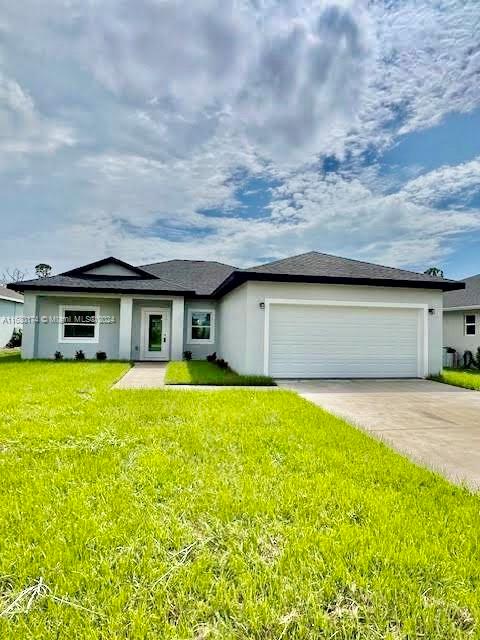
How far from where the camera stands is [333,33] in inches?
360

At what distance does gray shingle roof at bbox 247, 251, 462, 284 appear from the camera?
1136cm

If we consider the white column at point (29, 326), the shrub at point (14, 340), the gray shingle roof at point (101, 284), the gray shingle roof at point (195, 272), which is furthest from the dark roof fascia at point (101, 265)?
the shrub at point (14, 340)

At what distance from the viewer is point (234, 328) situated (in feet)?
43.1

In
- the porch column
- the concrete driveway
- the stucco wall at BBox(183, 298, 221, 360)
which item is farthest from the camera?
the stucco wall at BBox(183, 298, 221, 360)


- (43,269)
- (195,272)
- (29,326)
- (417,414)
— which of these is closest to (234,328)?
(417,414)

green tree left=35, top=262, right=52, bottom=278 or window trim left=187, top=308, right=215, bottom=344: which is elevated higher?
green tree left=35, top=262, right=52, bottom=278

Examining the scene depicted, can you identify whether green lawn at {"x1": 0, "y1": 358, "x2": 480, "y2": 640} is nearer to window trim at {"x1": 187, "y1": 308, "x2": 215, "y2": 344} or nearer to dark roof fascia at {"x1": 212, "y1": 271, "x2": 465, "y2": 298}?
dark roof fascia at {"x1": 212, "y1": 271, "x2": 465, "y2": 298}

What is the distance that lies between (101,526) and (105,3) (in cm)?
1071

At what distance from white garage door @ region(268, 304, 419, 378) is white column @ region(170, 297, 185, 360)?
6.17 meters

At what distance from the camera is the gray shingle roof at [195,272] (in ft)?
61.6

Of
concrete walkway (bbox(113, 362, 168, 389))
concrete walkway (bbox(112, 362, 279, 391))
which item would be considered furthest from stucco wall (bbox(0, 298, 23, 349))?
concrete walkway (bbox(112, 362, 279, 391))

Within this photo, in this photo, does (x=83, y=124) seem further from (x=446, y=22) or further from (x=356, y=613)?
(x=356, y=613)

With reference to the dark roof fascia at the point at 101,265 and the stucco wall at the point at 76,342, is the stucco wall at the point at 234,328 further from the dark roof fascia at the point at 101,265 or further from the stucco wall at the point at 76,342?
the stucco wall at the point at 76,342

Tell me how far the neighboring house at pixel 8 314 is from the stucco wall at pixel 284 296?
17.6 meters
